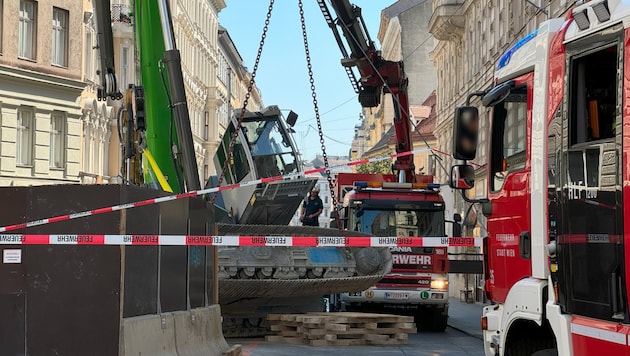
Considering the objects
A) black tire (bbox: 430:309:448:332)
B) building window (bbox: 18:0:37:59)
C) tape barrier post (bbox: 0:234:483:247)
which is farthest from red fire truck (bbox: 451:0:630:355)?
building window (bbox: 18:0:37:59)

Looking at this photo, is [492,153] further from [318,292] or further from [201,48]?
[201,48]

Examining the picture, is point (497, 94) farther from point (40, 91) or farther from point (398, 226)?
point (40, 91)

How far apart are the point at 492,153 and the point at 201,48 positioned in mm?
62697

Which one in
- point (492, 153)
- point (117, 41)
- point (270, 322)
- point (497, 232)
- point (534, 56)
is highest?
point (117, 41)

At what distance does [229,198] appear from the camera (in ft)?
71.9

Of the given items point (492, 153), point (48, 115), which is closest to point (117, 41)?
point (48, 115)

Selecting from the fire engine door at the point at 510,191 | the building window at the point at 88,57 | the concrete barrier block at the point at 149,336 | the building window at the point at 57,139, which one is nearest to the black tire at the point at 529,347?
the fire engine door at the point at 510,191

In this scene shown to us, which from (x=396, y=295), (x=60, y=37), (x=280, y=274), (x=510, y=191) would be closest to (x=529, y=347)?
(x=510, y=191)

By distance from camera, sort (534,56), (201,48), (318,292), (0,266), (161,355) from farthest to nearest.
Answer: (201,48) < (318,292) < (161,355) < (0,266) < (534,56)

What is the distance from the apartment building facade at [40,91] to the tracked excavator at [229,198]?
39.8ft

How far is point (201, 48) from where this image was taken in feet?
230

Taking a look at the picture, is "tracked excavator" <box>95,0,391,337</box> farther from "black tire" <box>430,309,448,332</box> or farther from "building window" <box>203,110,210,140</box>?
"building window" <box>203,110,210,140</box>

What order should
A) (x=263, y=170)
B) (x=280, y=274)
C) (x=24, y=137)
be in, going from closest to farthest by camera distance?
(x=280, y=274) → (x=263, y=170) → (x=24, y=137)

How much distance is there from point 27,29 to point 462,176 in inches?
1064
